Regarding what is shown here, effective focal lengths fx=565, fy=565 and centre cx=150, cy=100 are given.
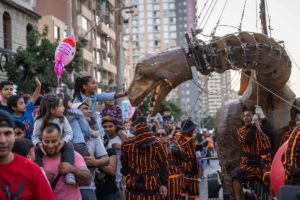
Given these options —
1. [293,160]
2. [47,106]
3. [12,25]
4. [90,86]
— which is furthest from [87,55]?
[293,160]

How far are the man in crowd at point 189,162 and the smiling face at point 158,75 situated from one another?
284 centimetres

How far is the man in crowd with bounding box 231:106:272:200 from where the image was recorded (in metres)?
7.80

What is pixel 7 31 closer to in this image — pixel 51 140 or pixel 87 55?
pixel 87 55

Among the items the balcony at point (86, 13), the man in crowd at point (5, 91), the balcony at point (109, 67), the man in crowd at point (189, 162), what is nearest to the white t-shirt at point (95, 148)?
the man in crowd at point (5, 91)

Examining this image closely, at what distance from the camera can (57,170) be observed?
16.2 ft

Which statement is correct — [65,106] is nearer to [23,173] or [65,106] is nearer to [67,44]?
[23,173]

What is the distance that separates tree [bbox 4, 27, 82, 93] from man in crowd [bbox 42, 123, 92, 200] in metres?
15.2

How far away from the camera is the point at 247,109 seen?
841cm


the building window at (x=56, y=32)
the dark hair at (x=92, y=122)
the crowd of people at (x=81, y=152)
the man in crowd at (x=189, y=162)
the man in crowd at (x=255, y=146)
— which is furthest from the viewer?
the building window at (x=56, y=32)

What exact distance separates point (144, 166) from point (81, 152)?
1.34 meters

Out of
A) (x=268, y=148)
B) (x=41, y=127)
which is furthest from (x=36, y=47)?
(x=41, y=127)

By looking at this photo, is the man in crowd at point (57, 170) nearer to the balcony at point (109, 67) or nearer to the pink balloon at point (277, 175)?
the pink balloon at point (277, 175)

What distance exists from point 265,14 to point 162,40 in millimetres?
163223

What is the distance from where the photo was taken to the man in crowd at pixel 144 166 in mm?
7094
